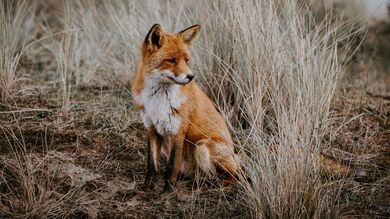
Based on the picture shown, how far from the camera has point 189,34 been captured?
4.77 meters

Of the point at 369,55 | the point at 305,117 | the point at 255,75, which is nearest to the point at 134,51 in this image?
the point at 255,75

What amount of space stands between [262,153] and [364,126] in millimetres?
2301

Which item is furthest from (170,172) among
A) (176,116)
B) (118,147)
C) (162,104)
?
(118,147)

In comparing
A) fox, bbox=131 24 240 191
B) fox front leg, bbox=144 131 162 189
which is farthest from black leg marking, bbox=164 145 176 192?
fox front leg, bbox=144 131 162 189

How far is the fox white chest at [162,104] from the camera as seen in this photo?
4.49 m

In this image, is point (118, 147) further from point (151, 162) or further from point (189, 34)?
point (189, 34)

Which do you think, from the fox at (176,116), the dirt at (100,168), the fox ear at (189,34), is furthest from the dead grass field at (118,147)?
the fox ear at (189,34)

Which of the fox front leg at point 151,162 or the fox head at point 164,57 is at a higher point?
the fox head at point 164,57

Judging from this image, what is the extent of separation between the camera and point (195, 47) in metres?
6.12

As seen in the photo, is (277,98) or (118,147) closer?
(277,98)

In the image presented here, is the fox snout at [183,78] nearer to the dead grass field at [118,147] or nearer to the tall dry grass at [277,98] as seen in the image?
the dead grass field at [118,147]

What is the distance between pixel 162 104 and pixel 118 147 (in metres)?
0.98

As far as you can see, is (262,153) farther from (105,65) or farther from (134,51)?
(105,65)

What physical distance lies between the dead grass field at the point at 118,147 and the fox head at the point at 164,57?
0.51 meters
